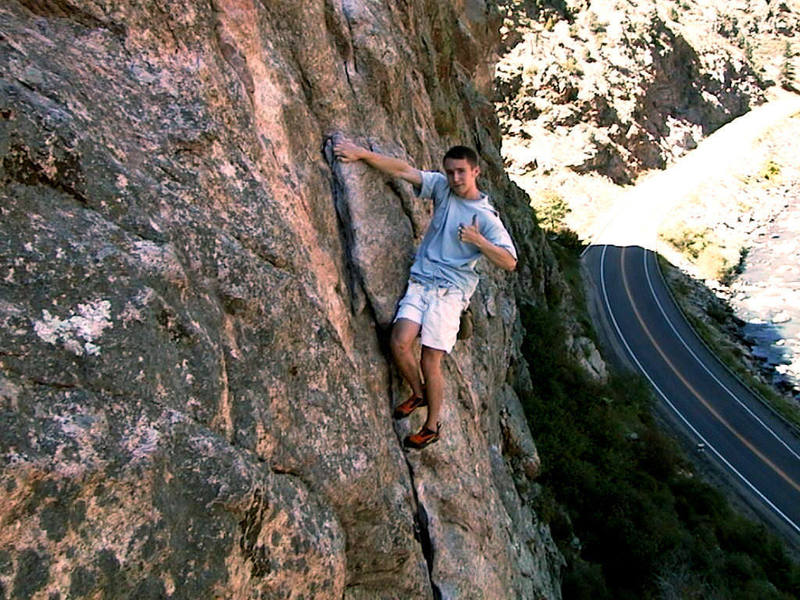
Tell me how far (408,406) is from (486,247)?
5.70 feet

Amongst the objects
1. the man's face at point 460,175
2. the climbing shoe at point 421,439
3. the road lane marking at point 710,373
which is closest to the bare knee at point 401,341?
the climbing shoe at point 421,439

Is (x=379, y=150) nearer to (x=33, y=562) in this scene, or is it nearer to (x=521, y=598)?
(x=33, y=562)

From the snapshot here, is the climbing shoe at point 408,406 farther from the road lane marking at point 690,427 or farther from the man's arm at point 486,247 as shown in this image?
the road lane marking at point 690,427

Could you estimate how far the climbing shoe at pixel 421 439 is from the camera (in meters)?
5.79

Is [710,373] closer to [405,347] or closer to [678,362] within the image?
[678,362]

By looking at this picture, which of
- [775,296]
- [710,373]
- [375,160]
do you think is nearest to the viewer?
[375,160]

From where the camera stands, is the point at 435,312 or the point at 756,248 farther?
the point at 756,248

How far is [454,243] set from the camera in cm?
591

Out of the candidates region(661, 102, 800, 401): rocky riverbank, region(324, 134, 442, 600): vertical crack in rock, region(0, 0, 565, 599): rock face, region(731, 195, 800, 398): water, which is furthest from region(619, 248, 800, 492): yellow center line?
region(324, 134, 442, 600): vertical crack in rock

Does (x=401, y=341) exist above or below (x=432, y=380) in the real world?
above

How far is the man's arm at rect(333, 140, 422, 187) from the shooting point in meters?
5.94

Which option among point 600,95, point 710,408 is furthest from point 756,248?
point 710,408

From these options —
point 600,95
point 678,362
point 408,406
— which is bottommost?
point 408,406

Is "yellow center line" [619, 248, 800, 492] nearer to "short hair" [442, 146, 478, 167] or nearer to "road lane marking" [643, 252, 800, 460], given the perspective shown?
"road lane marking" [643, 252, 800, 460]
